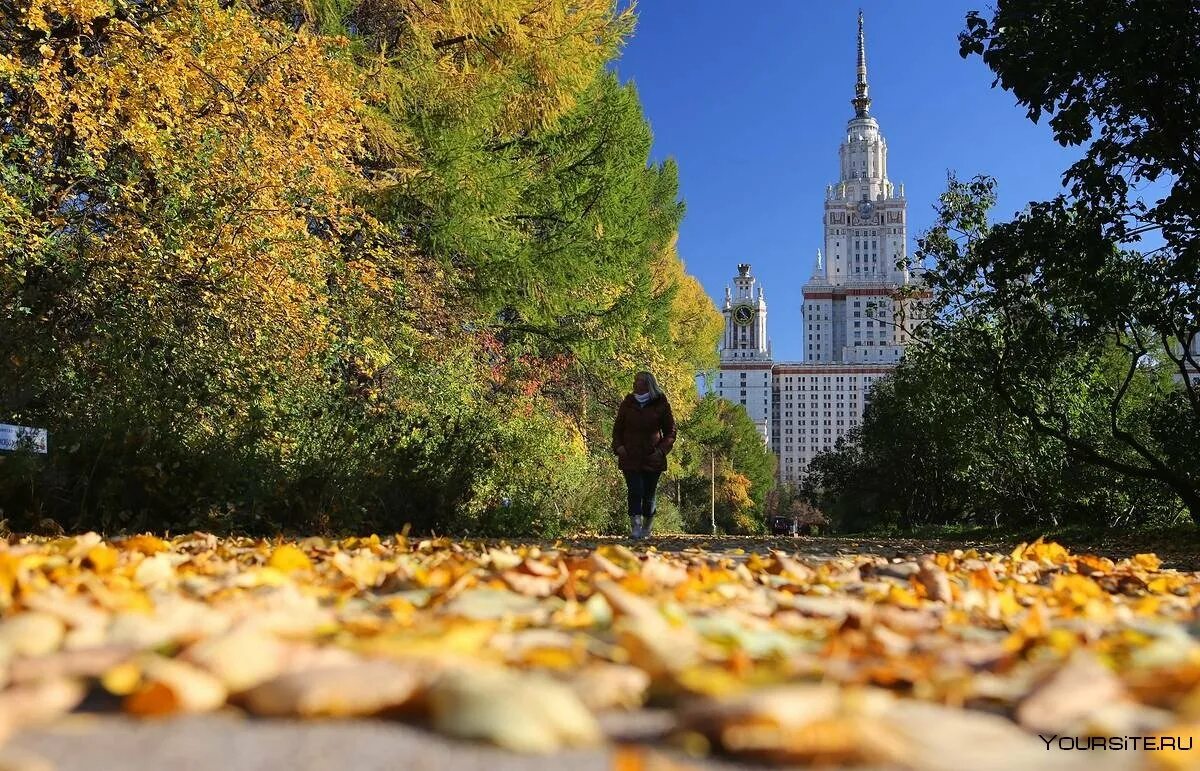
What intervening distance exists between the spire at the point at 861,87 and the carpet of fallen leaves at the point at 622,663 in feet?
584

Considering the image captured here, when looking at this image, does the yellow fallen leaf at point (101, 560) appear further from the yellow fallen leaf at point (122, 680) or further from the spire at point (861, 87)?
the spire at point (861, 87)

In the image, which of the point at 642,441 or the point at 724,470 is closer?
the point at 642,441

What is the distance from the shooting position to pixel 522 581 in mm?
2533

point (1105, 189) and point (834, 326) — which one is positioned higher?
point (834, 326)

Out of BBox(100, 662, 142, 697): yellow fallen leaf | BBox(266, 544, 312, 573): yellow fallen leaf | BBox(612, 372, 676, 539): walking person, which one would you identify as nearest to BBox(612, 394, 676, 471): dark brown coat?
BBox(612, 372, 676, 539): walking person

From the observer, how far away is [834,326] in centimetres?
14912

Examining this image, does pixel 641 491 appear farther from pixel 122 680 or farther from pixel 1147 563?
pixel 122 680

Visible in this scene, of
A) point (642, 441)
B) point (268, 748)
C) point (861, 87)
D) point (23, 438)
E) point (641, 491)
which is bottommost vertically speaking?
point (268, 748)

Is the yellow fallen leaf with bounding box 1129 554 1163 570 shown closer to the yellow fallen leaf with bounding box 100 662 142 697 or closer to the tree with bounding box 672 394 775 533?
the yellow fallen leaf with bounding box 100 662 142 697

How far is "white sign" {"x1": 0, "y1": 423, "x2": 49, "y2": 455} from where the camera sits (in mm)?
6402

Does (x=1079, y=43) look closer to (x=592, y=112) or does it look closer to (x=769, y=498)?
(x=592, y=112)

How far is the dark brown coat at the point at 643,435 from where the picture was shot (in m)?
9.21

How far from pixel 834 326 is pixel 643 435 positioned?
474 feet

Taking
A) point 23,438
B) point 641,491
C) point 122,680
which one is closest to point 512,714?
point 122,680
